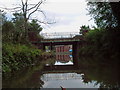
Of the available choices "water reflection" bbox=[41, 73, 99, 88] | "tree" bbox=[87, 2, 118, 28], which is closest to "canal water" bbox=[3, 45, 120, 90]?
"water reflection" bbox=[41, 73, 99, 88]

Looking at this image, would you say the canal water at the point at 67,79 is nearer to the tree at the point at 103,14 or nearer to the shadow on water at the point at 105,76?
the shadow on water at the point at 105,76

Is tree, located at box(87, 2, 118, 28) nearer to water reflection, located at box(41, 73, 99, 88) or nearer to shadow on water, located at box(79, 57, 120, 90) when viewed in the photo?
shadow on water, located at box(79, 57, 120, 90)

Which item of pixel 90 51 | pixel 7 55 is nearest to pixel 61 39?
pixel 90 51

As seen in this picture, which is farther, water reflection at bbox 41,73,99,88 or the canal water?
the canal water

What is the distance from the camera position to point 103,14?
19.0m

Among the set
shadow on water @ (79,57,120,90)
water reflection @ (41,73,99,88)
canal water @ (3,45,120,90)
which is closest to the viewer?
shadow on water @ (79,57,120,90)

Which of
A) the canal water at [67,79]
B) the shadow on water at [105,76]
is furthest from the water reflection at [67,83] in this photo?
the shadow on water at [105,76]

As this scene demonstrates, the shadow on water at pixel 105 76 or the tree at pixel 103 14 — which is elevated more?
the tree at pixel 103 14

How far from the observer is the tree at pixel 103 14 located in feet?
57.7

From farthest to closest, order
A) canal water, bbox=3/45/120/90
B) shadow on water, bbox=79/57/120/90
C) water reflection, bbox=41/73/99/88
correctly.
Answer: canal water, bbox=3/45/120/90
water reflection, bbox=41/73/99/88
shadow on water, bbox=79/57/120/90

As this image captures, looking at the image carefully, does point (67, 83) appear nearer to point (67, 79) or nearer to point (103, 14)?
point (67, 79)

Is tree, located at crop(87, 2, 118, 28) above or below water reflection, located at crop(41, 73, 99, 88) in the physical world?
above

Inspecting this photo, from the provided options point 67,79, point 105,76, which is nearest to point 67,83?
point 67,79

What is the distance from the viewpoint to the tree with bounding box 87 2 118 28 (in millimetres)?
17594
